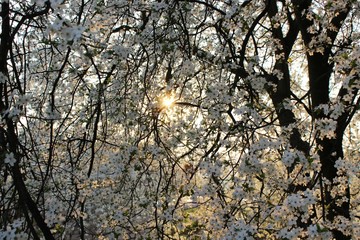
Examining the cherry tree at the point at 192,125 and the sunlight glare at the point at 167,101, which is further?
the sunlight glare at the point at 167,101

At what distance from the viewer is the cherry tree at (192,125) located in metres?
2.88

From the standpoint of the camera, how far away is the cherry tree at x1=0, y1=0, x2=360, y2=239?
288 centimetres

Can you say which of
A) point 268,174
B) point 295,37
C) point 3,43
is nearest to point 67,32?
point 3,43

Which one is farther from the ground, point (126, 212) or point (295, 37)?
point (295, 37)

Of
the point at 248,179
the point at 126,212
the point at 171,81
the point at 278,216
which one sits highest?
the point at 171,81

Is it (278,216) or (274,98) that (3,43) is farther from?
(274,98)

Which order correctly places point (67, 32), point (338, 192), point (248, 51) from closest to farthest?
1. point (67, 32)
2. point (338, 192)
3. point (248, 51)

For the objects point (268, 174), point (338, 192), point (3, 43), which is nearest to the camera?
point (3, 43)

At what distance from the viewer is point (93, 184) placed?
4438 millimetres

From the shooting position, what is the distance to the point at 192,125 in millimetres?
5004

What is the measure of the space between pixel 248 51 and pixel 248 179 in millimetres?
2919

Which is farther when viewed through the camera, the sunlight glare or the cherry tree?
the sunlight glare

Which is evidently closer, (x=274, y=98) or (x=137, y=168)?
(x=137, y=168)

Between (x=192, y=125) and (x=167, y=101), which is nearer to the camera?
(x=167, y=101)
